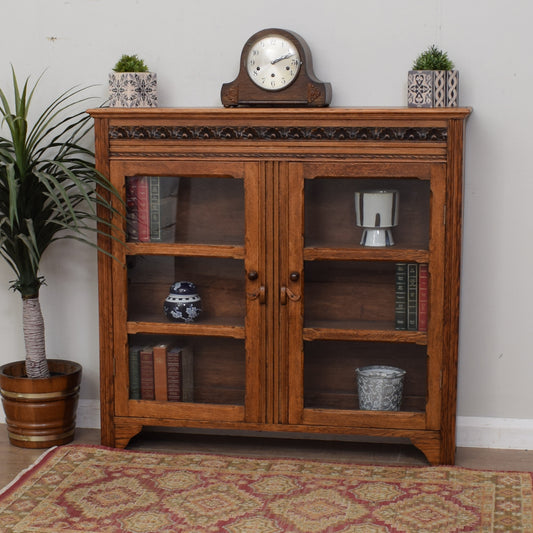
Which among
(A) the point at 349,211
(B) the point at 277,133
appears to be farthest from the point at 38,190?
(A) the point at 349,211

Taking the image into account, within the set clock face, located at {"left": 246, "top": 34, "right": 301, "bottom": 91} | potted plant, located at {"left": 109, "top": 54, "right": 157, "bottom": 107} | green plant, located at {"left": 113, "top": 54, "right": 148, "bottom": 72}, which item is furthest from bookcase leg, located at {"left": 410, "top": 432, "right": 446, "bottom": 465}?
green plant, located at {"left": 113, "top": 54, "right": 148, "bottom": 72}

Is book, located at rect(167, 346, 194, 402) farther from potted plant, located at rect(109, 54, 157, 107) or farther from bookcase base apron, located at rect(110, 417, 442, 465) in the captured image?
potted plant, located at rect(109, 54, 157, 107)

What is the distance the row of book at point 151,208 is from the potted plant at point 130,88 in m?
0.30

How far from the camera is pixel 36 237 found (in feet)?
10.5

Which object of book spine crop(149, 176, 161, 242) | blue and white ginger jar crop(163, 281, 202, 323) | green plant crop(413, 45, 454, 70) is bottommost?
blue and white ginger jar crop(163, 281, 202, 323)

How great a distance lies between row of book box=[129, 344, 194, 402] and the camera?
316 centimetres

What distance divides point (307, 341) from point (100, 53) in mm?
1426

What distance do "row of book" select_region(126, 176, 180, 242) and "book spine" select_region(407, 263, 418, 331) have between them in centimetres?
88

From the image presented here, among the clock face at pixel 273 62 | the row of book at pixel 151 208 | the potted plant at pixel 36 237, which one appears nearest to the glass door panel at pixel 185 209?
the row of book at pixel 151 208

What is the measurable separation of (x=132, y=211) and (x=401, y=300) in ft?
3.41

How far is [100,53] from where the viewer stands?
132 inches

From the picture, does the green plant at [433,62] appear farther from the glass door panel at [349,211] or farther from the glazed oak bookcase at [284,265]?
the glass door panel at [349,211]

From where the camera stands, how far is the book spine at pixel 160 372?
3.16 meters

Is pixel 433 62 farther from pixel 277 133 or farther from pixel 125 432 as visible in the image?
pixel 125 432
